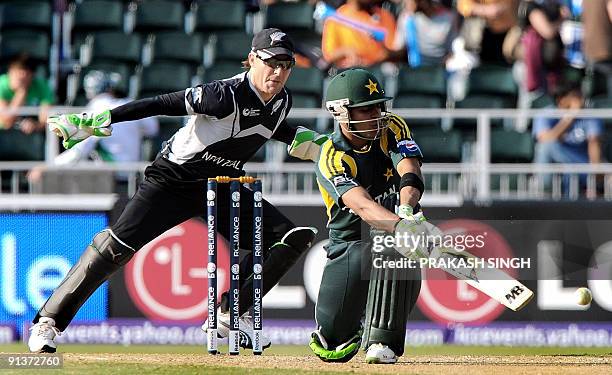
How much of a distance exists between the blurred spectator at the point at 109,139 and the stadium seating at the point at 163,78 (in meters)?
0.69

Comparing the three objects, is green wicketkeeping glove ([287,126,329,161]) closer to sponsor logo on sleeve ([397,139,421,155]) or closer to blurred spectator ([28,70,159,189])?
sponsor logo on sleeve ([397,139,421,155])

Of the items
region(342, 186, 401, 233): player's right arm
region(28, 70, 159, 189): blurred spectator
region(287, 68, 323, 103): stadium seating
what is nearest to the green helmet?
region(342, 186, 401, 233): player's right arm

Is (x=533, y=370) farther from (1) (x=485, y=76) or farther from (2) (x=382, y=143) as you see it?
(1) (x=485, y=76)

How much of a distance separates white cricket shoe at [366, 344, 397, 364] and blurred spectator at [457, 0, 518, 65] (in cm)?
593

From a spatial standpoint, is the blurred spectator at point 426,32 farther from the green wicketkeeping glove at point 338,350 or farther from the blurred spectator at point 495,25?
the green wicketkeeping glove at point 338,350

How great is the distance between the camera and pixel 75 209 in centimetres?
1171

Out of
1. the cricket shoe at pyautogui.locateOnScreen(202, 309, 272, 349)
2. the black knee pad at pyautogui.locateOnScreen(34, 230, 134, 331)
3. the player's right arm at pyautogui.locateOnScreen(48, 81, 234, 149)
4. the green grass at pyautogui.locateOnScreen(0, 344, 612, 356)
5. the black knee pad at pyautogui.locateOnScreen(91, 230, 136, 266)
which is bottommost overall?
the green grass at pyautogui.locateOnScreen(0, 344, 612, 356)

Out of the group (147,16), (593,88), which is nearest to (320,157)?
(593,88)

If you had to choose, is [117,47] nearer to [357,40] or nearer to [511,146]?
[357,40]

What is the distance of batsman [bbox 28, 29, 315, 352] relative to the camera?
8.92 m

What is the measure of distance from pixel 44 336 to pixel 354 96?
2899 millimetres

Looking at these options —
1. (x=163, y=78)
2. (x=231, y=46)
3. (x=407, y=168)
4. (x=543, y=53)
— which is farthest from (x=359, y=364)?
(x=231, y=46)

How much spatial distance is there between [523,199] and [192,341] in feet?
10.4

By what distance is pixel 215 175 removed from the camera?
9344 millimetres
